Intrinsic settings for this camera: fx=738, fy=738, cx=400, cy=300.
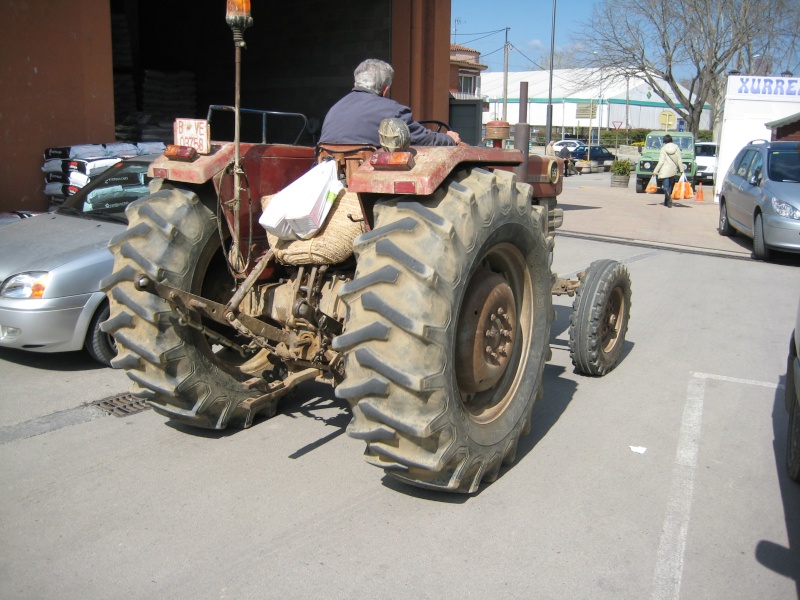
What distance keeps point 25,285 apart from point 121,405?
1374 millimetres

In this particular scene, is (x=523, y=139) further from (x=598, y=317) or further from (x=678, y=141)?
(x=678, y=141)

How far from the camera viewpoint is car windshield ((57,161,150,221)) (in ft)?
23.5

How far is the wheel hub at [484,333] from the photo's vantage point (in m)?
3.80

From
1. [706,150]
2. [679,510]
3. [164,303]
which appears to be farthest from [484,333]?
[706,150]

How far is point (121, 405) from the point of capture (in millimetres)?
5297

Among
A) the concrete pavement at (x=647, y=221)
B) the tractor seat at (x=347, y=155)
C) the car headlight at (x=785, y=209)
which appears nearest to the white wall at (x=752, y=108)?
the concrete pavement at (x=647, y=221)

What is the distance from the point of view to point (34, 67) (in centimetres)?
1012

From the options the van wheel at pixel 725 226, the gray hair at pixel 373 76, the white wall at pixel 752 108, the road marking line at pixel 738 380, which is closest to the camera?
the gray hair at pixel 373 76

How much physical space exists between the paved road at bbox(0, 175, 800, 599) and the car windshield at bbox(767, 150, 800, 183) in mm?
7576

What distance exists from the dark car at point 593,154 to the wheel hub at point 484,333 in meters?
39.7

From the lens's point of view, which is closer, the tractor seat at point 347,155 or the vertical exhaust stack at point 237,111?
the vertical exhaust stack at point 237,111

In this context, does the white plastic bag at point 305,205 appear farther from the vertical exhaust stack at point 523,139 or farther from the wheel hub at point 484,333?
the vertical exhaust stack at point 523,139

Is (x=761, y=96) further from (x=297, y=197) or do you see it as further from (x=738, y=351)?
(x=297, y=197)

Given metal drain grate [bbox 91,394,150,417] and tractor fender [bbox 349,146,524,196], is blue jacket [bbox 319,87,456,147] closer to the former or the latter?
tractor fender [bbox 349,146,524,196]
